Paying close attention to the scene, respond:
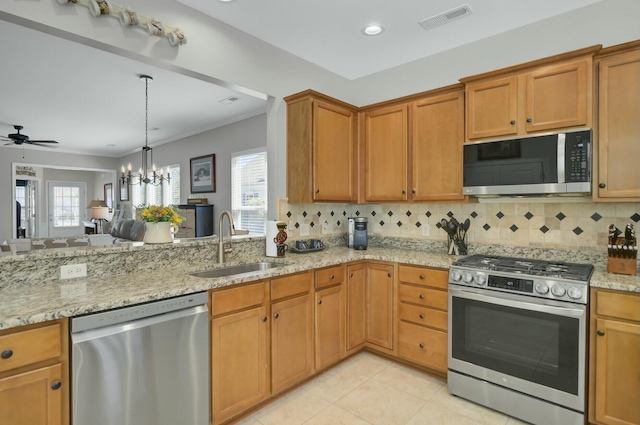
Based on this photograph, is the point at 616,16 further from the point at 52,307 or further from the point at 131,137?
the point at 131,137

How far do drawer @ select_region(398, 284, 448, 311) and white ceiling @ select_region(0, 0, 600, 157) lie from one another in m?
2.17

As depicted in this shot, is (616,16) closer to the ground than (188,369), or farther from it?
farther from it

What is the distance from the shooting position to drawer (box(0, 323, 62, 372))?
1.34 metres

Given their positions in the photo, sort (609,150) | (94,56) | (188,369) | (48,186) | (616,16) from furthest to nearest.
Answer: (48,186) → (94,56) → (616,16) → (609,150) → (188,369)

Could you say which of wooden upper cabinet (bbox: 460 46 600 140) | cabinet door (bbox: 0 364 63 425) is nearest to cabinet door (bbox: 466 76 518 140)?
wooden upper cabinet (bbox: 460 46 600 140)

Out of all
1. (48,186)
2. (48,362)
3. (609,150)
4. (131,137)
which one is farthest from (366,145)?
(48,186)

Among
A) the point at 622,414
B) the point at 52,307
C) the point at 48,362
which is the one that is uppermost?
the point at 52,307

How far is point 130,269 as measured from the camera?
2.25m

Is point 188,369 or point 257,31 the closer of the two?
point 188,369

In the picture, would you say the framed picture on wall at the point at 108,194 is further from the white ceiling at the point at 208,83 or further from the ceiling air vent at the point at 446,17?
the ceiling air vent at the point at 446,17

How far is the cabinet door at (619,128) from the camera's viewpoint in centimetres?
214

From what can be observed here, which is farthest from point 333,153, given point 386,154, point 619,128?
point 619,128

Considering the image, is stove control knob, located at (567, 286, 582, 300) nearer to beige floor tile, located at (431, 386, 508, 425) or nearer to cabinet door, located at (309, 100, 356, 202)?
beige floor tile, located at (431, 386, 508, 425)

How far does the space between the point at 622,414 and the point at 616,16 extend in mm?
2622
